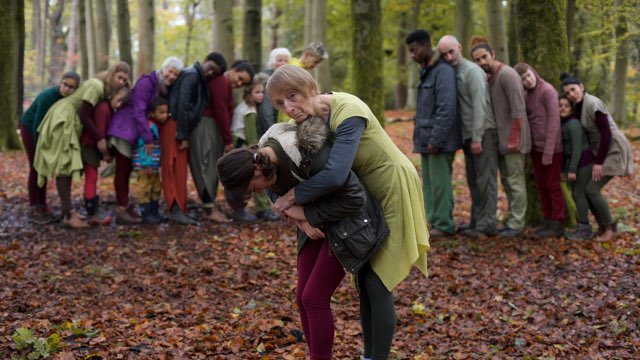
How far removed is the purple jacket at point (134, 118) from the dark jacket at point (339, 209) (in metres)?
5.33

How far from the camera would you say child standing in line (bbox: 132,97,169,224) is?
841 cm

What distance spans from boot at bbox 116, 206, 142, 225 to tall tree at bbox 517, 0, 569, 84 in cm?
564

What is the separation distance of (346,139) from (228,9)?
35.0 feet

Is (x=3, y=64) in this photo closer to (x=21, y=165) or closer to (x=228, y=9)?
(x=21, y=165)

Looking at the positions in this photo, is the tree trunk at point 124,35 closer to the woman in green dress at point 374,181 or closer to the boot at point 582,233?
the boot at point 582,233

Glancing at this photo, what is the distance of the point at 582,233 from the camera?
7633 millimetres

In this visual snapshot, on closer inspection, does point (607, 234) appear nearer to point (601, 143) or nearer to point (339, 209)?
point (601, 143)

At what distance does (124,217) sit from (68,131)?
1365mm

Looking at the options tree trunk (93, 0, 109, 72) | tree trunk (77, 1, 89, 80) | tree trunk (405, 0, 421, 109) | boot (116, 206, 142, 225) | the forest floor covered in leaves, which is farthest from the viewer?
tree trunk (405, 0, 421, 109)

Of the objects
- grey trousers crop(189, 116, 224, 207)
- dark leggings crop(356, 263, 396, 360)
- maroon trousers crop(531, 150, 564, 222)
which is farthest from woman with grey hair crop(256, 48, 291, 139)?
dark leggings crop(356, 263, 396, 360)

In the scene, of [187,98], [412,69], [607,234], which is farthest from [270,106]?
[412,69]

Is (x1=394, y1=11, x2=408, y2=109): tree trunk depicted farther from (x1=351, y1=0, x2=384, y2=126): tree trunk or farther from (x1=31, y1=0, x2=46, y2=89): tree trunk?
(x1=31, y1=0, x2=46, y2=89): tree trunk

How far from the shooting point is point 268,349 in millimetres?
4707

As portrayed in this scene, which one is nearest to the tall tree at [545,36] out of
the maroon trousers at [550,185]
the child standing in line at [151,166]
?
the maroon trousers at [550,185]
